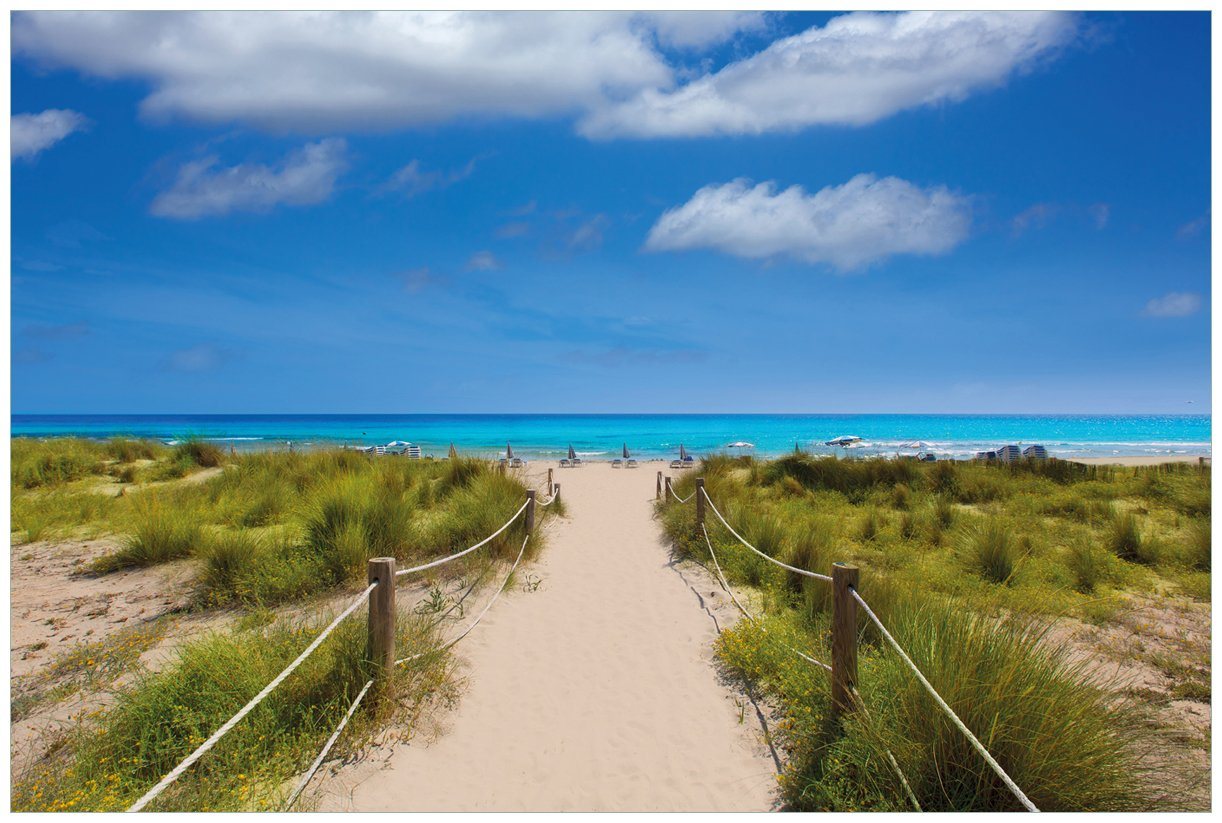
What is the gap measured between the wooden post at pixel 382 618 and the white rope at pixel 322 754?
5.2 inches

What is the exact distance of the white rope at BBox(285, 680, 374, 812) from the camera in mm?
3155

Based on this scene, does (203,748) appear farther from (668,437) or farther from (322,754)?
(668,437)

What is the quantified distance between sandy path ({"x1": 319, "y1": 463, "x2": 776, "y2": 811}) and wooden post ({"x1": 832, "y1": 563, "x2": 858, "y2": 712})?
0.65 metres

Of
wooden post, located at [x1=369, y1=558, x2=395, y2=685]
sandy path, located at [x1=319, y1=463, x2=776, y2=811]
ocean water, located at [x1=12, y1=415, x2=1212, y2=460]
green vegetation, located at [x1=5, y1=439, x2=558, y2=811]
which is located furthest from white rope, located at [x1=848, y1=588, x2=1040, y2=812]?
ocean water, located at [x1=12, y1=415, x2=1212, y2=460]

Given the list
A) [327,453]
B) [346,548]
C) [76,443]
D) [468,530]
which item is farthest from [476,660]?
[76,443]

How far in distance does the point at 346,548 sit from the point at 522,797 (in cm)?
409

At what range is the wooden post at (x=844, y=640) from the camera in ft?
11.6

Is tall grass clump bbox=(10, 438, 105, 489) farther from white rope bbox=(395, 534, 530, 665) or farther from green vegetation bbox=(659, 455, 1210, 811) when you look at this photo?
green vegetation bbox=(659, 455, 1210, 811)

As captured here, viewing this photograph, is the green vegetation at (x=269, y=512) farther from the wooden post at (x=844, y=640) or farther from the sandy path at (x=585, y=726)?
the wooden post at (x=844, y=640)

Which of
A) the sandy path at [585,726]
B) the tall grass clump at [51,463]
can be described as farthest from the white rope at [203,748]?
the tall grass clump at [51,463]

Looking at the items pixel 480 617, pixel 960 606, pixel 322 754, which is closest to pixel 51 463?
pixel 480 617

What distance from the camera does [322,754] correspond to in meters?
3.36

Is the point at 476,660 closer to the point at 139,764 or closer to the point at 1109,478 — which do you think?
the point at 139,764

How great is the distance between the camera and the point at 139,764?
3.34 metres
